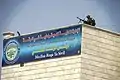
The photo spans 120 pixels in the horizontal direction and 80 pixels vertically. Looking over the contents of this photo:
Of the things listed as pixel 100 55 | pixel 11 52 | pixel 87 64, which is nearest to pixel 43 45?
pixel 11 52

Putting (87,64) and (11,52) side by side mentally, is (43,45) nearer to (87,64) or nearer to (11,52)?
(11,52)

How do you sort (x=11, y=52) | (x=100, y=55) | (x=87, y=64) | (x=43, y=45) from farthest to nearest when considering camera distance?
(x=11, y=52) < (x=43, y=45) < (x=100, y=55) < (x=87, y=64)

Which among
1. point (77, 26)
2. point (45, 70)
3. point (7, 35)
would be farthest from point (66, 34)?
point (7, 35)

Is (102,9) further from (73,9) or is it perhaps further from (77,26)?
(77,26)

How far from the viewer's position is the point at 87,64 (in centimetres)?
1020

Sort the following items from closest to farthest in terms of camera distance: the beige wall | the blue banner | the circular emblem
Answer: the beige wall, the blue banner, the circular emblem

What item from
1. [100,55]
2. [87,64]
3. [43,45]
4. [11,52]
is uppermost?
[43,45]

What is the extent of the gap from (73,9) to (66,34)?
6.81ft

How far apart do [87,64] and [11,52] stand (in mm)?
2320

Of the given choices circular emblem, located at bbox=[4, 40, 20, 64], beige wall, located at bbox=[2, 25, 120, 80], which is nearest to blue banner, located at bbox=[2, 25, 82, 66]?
circular emblem, located at bbox=[4, 40, 20, 64]

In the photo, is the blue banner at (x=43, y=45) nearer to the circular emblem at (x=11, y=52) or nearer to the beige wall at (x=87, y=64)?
the circular emblem at (x=11, y=52)

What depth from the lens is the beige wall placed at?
10.1 meters

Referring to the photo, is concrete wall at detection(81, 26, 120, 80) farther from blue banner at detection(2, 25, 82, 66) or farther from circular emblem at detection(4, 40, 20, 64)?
circular emblem at detection(4, 40, 20, 64)

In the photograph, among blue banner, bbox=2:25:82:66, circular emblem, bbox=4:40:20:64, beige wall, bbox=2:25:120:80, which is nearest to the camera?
beige wall, bbox=2:25:120:80
